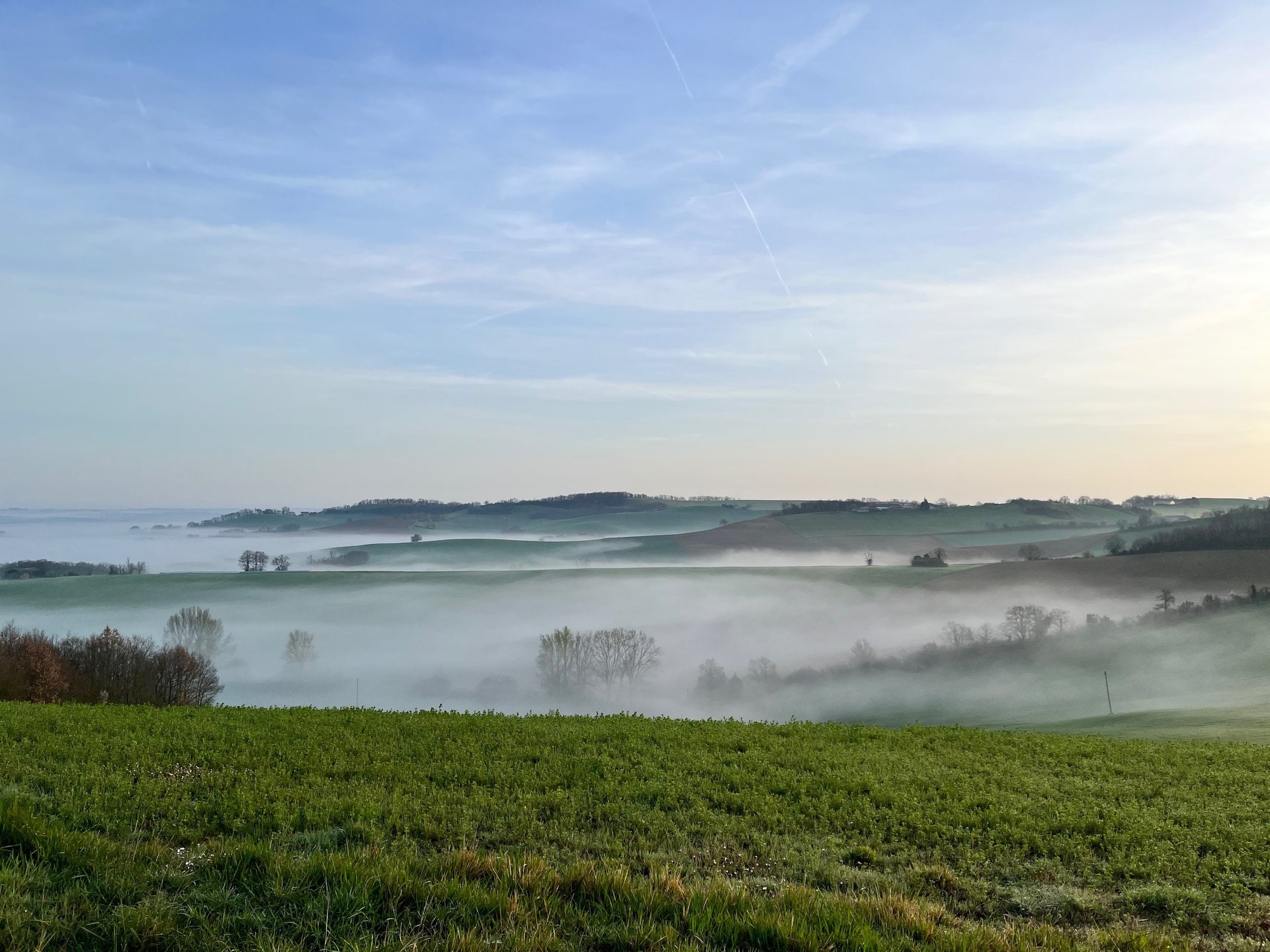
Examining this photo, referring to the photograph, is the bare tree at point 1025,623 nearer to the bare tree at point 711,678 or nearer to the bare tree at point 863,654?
the bare tree at point 863,654

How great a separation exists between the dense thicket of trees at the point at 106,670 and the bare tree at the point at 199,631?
44.4m

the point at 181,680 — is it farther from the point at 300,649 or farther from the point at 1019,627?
the point at 1019,627

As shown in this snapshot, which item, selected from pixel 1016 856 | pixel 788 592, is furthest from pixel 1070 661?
pixel 1016 856

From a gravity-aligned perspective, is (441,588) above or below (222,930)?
below

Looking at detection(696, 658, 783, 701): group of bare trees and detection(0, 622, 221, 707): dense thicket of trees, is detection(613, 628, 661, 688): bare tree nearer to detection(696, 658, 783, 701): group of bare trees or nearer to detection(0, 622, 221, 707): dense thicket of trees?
detection(696, 658, 783, 701): group of bare trees

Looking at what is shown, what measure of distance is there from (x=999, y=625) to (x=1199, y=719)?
257 ft

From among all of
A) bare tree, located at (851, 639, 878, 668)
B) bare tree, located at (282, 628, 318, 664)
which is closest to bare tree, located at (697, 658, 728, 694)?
bare tree, located at (851, 639, 878, 668)

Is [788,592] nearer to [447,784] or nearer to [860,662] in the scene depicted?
[860,662]

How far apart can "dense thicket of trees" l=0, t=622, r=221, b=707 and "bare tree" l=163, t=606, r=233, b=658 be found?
44407 millimetres

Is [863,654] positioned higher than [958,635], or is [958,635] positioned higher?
[958,635]

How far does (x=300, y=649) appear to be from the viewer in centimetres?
11781

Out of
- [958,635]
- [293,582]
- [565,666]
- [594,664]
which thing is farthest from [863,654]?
[293,582]

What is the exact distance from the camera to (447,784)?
9898mm

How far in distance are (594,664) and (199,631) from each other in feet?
181
